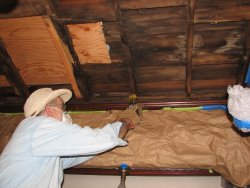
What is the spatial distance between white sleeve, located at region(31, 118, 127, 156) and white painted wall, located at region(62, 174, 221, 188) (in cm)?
62

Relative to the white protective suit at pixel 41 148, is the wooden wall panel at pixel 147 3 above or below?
above

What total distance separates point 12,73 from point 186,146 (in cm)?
181

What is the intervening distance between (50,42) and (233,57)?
1555 mm

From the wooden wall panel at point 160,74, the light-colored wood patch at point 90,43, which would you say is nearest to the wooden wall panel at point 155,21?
the light-colored wood patch at point 90,43

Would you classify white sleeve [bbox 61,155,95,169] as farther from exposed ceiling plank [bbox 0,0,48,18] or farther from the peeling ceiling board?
exposed ceiling plank [bbox 0,0,48,18]

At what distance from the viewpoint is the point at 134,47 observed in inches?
77.0

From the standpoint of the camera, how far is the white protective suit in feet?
4.78

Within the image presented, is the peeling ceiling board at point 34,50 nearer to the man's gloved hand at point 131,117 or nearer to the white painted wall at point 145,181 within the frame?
the man's gloved hand at point 131,117

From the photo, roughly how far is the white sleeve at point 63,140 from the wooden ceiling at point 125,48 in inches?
31.2

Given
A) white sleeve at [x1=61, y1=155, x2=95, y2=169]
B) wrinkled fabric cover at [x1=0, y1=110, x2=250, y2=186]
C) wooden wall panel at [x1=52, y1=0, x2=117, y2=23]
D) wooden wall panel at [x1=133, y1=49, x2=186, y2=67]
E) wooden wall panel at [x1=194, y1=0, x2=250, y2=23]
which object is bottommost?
A: white sleeve at [x1=61, y1=155, x2=95, y2=169]

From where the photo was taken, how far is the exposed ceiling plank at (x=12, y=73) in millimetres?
2178

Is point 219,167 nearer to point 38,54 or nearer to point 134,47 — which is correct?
point 134,47

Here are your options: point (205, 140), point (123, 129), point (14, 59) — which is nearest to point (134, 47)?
point (123, 129)

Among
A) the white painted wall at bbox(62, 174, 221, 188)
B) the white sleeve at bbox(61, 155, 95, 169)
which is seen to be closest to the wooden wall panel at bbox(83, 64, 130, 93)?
the white sleeve at bbox(61, 155, 95, 169)
